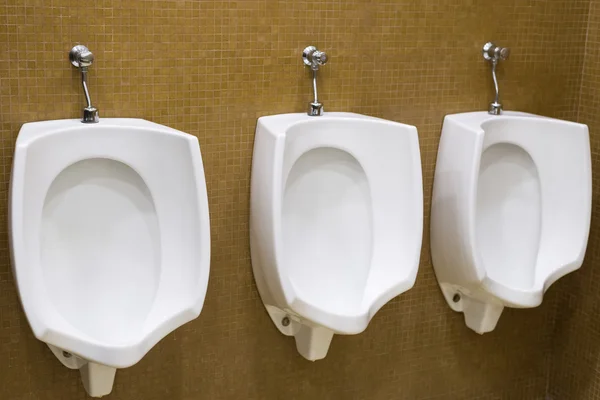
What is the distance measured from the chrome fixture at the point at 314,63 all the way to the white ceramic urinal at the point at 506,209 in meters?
0.39

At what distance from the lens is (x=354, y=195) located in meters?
2.16

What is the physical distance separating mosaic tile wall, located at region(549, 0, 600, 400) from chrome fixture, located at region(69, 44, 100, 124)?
4.66 ft

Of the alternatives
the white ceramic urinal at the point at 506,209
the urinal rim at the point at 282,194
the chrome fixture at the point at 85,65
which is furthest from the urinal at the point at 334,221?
the chrome fixture at the point at 85,65

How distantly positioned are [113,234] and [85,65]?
1.28ft

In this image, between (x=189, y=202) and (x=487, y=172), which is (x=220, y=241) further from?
(x=487, y=172)

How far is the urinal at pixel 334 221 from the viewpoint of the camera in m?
1.96

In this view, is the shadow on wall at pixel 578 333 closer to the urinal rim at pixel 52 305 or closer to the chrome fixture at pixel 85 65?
the urinal rim at pixel 52 305

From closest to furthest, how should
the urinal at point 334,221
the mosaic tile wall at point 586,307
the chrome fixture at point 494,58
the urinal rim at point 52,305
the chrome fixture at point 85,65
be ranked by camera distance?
the urinal rim at point 52,305 < the chrome fixture at point 85,65 < the urinal at point 334,221 < the chrome fixture at point 494,58 < the mosaic tile wall at point 586,307

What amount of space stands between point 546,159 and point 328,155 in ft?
2.10

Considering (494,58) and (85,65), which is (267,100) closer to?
(85,65)

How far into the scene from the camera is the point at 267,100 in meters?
2.08

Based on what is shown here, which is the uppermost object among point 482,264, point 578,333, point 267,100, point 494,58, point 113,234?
point 494,58

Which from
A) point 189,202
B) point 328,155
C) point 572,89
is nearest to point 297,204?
point 328,155

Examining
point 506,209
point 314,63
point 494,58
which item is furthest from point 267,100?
point 506,209
